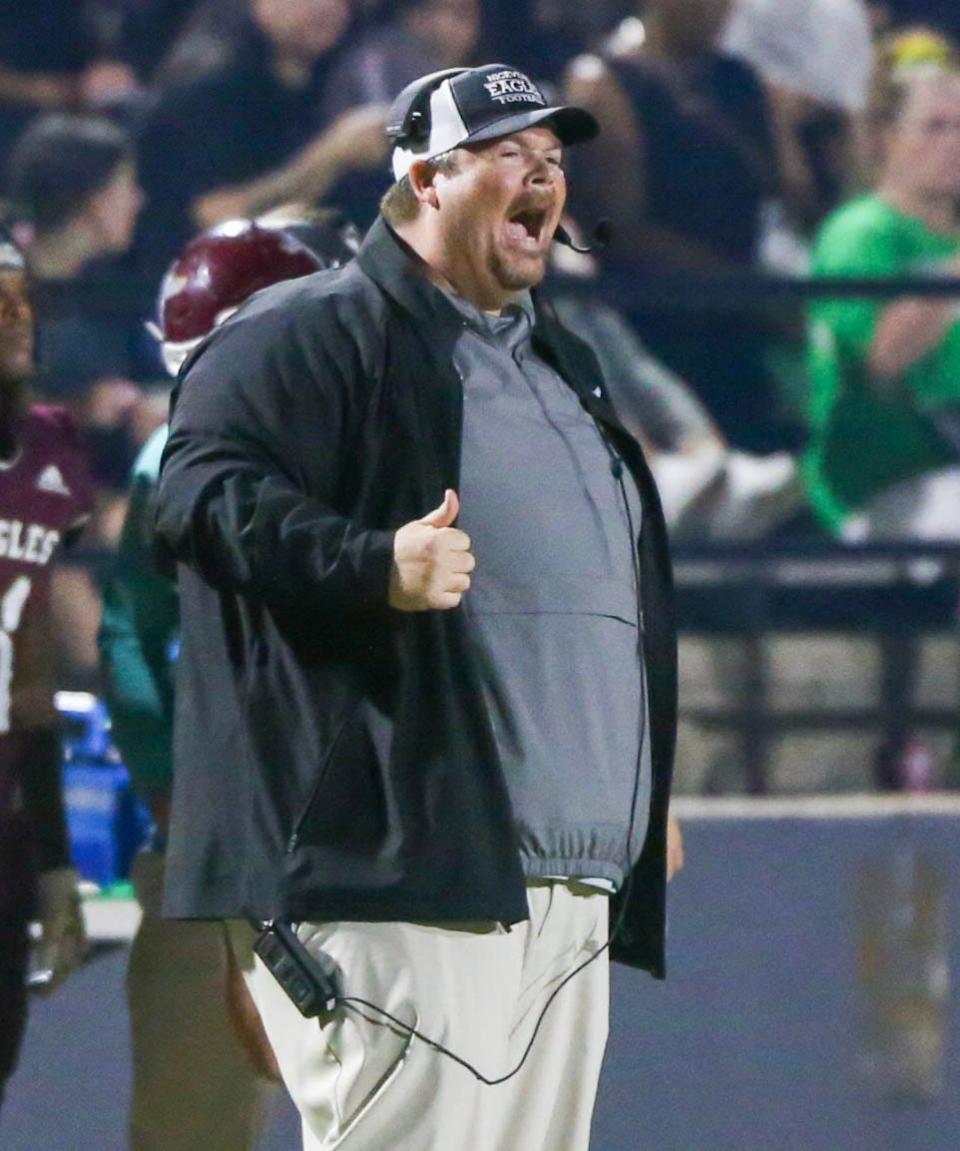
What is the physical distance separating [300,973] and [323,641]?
31 centimetres

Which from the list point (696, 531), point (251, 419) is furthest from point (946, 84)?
point (251, 419)

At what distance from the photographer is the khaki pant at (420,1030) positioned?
2.23 m

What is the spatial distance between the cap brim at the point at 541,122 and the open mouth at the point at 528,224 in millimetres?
82

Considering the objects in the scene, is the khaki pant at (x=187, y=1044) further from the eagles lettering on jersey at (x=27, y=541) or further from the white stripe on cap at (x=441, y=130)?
the white stripe on cap at (x=441, y=130)

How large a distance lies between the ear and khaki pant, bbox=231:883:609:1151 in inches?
27.9

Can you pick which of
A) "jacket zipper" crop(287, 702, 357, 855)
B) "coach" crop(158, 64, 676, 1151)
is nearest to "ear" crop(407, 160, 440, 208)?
"coach" crop(158, 64, 676, 1151)

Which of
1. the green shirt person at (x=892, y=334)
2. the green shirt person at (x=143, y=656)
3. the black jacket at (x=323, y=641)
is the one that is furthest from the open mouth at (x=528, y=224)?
the green shirt person at (x=892, y=334)

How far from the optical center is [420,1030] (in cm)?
223

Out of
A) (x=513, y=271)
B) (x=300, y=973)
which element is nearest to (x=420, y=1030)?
(x=300, y=973)

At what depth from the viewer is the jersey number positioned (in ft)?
10.1

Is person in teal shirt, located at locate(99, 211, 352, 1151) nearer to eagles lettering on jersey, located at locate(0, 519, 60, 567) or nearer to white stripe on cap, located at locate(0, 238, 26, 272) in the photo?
eagles lettering on jersey, located at locate(0, 519, 60, 567)

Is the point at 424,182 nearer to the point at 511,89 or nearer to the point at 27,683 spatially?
the point at 511,89

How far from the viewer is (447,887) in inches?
86.7

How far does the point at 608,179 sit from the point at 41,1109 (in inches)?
113
